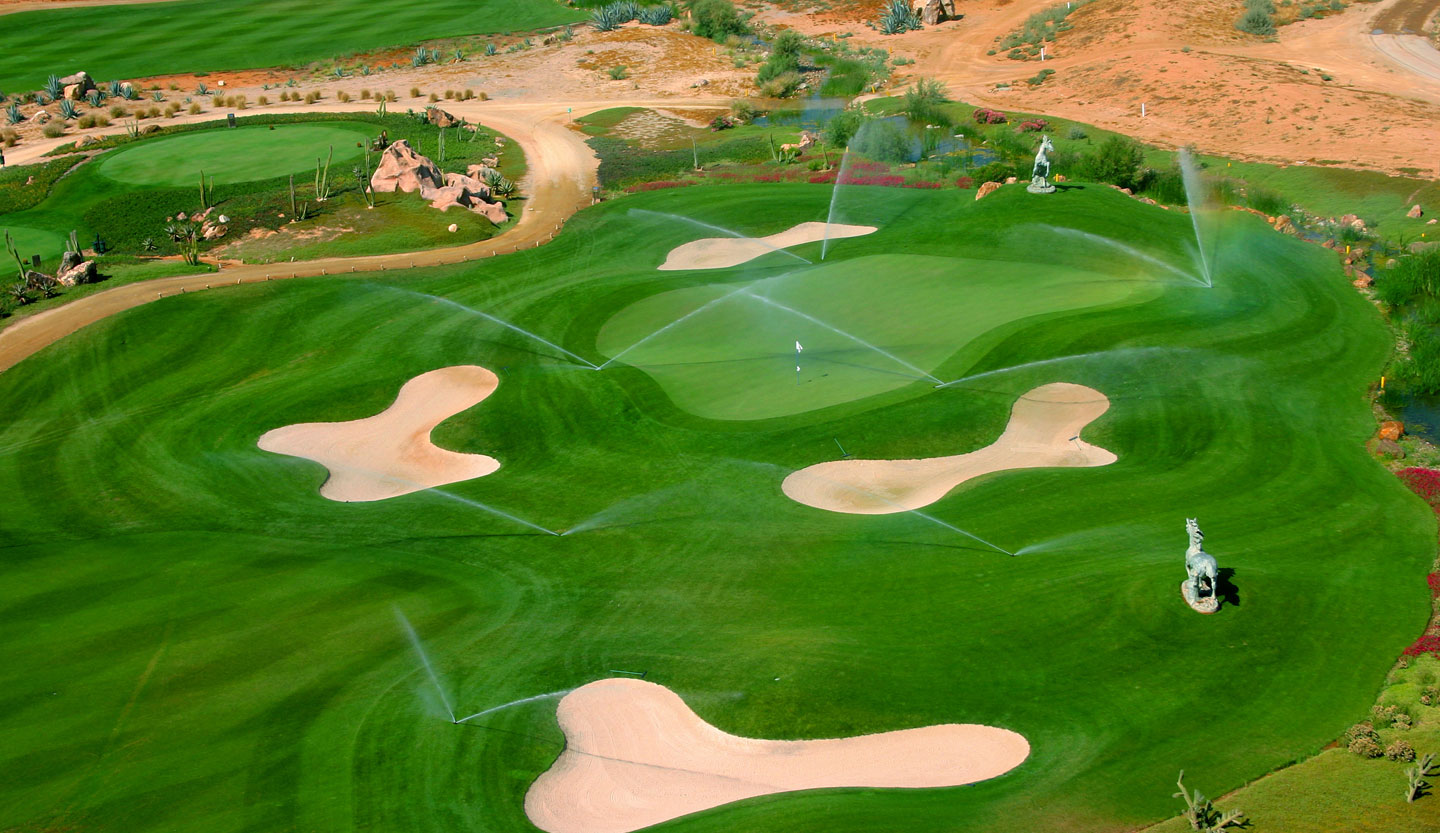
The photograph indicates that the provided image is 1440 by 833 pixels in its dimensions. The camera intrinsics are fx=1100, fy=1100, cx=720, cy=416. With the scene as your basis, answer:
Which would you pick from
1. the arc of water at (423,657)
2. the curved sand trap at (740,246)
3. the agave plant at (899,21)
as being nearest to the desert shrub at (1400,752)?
the arc of water at (423,657)

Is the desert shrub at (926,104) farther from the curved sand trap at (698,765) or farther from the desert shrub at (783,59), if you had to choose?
the curved sand trap at (698,765)

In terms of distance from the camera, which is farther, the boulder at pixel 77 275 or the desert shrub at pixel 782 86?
the desert shrub at pixel 782 86

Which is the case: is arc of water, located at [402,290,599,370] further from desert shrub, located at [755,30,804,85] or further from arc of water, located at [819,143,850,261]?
desert shrub, located at [755,30,804,85]

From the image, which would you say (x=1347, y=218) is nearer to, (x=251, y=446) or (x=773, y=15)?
(x=251, y=446)

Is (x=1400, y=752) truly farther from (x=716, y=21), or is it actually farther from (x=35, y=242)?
(x=716, y=21)

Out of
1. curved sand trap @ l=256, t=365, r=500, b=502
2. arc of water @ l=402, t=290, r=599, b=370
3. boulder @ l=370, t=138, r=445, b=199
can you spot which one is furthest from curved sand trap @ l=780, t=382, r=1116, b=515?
boulder @ l=370, t=138, r=445, b=199
